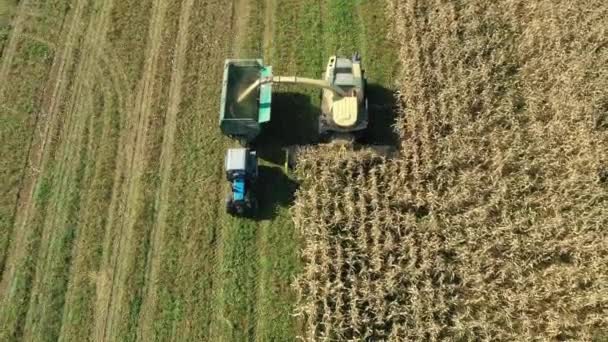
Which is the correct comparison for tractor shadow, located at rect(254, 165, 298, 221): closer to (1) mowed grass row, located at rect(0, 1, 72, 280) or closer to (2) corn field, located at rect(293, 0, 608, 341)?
(2) corn field, located at rect(293, 0, 608, 341)

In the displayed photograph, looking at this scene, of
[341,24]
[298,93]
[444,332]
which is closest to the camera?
[444,332]

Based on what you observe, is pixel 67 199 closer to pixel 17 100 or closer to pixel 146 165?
pixel 146 165

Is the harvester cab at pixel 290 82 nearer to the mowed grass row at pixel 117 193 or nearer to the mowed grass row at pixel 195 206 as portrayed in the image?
the mowed grass row at pixel 195 206

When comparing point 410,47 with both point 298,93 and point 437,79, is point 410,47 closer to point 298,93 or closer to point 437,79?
point 437,79

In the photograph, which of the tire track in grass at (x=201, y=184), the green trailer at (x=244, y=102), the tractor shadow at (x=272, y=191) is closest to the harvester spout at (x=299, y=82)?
the green trailer at (x=244, y=102)

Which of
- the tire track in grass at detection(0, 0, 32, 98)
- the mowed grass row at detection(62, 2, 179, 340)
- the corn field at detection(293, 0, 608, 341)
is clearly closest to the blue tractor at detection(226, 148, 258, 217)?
the corn field at detection(293, 0, 608, 341)

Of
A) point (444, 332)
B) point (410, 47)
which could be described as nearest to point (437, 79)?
point (410, 47)
